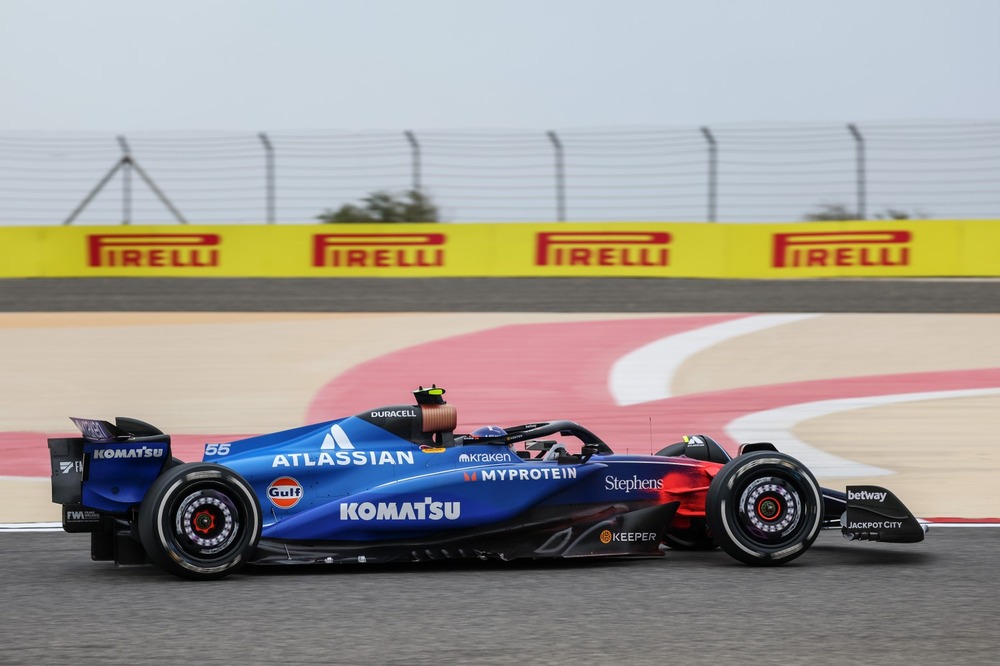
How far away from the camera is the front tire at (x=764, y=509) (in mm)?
6172

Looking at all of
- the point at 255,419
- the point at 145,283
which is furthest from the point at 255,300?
the point at 255,419

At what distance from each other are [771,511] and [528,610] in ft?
5.20

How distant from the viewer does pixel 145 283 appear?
19281 mm

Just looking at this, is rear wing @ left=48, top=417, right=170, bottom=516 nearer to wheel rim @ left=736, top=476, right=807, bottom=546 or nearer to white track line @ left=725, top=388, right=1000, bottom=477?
wheel rim @ left=736, top=476, right=807, bottom=546

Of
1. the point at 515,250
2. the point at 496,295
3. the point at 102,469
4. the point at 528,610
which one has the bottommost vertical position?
the point at 528,610

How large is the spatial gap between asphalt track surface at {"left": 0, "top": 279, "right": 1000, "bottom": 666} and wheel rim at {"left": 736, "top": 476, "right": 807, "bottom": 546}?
6.5 inches

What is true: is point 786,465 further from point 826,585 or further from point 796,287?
point 796,287

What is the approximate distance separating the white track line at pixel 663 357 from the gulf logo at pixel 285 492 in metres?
6.15

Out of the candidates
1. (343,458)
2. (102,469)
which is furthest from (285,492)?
(102,469)

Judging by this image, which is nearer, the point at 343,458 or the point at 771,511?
the point at 343,458

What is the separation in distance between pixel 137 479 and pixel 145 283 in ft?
45.6

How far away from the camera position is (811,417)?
37.3ft

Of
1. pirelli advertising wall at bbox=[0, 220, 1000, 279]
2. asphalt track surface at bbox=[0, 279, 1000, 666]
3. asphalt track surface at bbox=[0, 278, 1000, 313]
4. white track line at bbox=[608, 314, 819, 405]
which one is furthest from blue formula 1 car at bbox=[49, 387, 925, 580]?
pirelli advertising wall at bbox=[0, 220, 1000, 279]

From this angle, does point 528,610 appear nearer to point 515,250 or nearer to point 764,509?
point 764,509
